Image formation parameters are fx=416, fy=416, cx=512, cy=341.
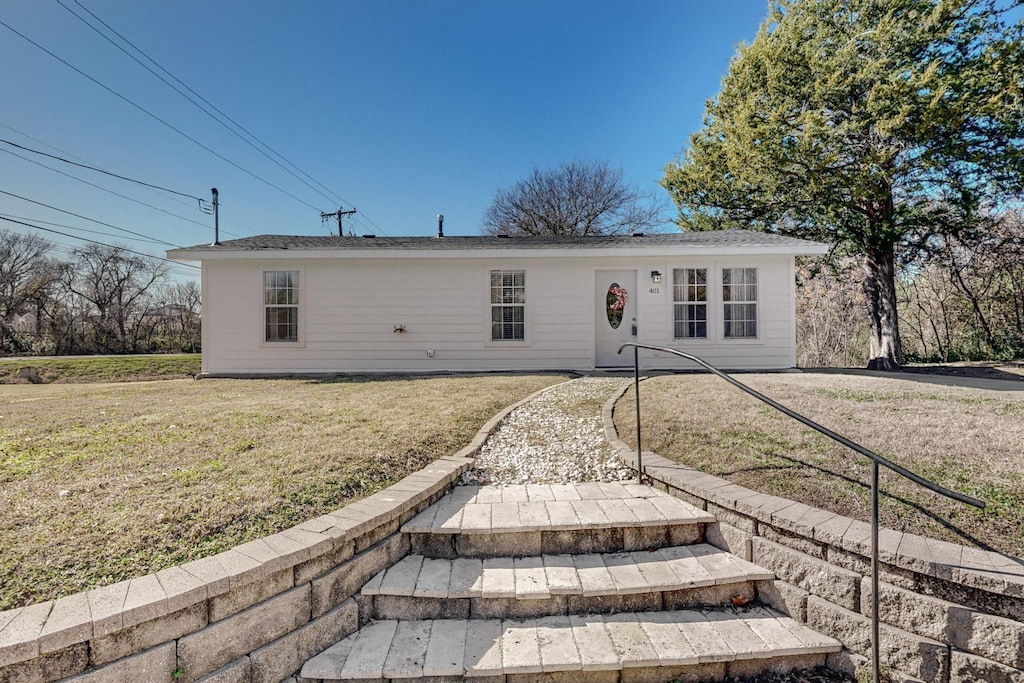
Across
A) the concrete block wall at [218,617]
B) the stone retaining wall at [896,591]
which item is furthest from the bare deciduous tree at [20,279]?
the stone retaining wall at [896,591]

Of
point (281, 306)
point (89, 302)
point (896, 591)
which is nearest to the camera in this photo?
point (896, 591)

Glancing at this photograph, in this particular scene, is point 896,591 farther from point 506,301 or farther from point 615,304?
point 506,301

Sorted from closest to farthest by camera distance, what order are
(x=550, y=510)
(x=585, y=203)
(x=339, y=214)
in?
(x=550, y=510) → (x=339, y=214) → (x=585, y=203)

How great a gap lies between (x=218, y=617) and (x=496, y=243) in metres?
8.57

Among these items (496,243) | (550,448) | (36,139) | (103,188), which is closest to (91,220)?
(103,188)

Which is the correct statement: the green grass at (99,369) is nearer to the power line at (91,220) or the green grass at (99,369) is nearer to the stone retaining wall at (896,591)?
the power line at (91,220)

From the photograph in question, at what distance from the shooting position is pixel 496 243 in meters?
9.50

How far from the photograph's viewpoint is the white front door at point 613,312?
891cm

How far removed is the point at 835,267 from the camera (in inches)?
483

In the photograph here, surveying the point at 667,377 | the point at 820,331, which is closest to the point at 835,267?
the point at 820,331

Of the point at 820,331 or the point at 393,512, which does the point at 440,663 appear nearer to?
the point at 393,512

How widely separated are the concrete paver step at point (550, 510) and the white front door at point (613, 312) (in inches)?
244

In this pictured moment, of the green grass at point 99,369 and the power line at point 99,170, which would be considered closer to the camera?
the power line at point 99,170

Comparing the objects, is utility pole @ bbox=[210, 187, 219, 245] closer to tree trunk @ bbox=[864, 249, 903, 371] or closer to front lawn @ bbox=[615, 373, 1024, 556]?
front lawn @ bbox=[615, 373, 1024, 556]
